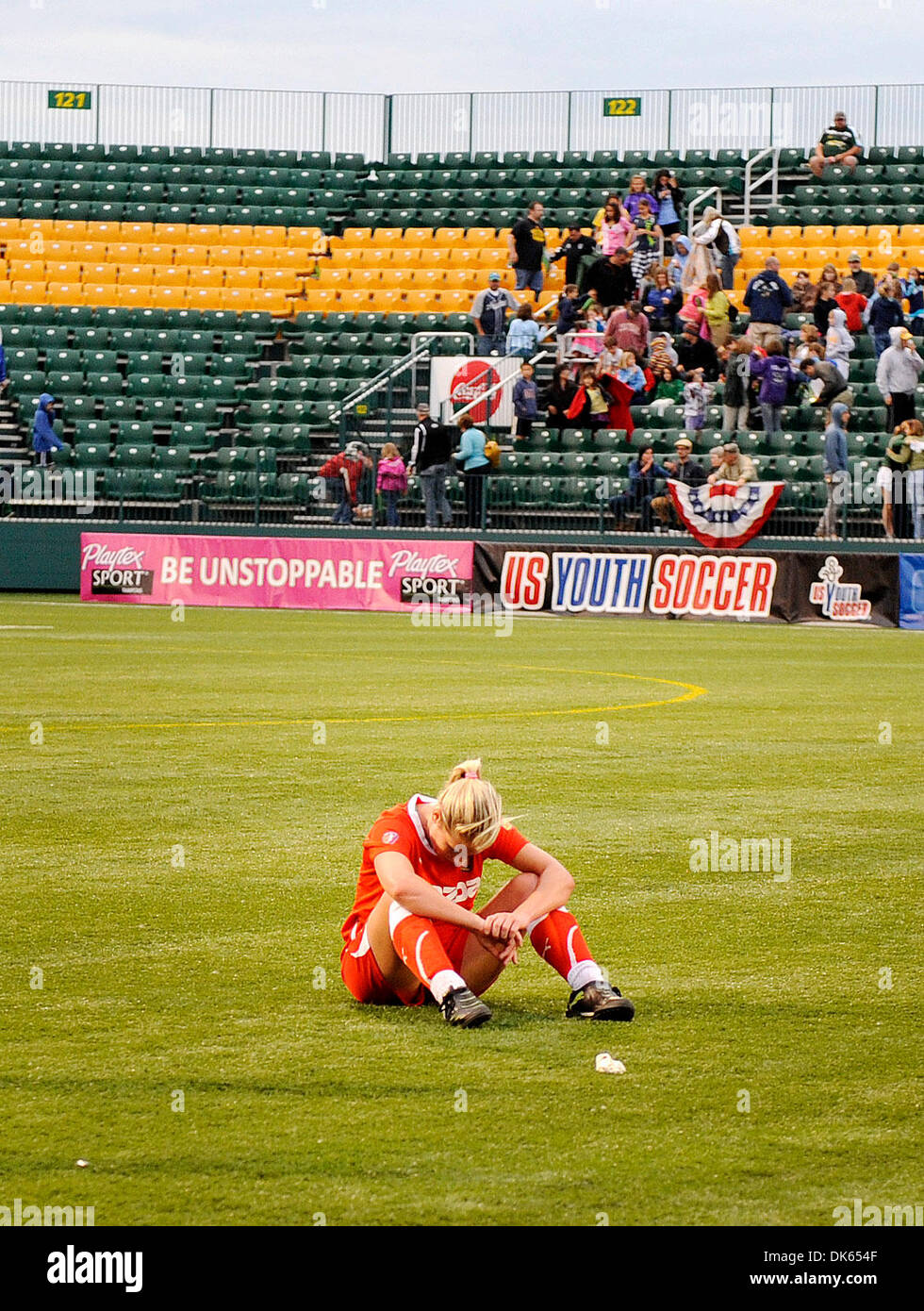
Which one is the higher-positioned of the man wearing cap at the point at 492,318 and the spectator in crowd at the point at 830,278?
the spectator in crowd at the point at 830,278

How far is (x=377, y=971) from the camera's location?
20.9 ft

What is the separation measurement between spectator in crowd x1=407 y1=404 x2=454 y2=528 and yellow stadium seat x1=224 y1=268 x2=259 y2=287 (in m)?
9.38

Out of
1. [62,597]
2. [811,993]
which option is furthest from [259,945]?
[62,597]

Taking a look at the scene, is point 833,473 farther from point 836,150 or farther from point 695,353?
point 836,150

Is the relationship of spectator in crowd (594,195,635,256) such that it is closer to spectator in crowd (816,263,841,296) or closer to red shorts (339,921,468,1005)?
spectator in crowd (816,263,841,296)

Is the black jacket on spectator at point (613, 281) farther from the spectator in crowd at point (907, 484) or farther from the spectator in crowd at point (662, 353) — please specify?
the spectator in crowd at point (907, 484)

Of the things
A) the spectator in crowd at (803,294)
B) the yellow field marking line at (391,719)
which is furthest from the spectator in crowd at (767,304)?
the yellow field marking line at (391,719)


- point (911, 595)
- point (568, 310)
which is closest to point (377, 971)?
point (911, 595)

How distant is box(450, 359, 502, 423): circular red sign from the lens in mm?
33375

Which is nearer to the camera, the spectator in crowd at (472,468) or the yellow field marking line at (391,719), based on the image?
the yellow field marking line at (391,719)

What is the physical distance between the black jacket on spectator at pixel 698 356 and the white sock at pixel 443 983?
26.2 metres

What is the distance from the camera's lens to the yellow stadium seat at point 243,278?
38.9 metres

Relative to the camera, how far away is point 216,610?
29.9 m

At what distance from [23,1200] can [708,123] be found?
39.6 metres
